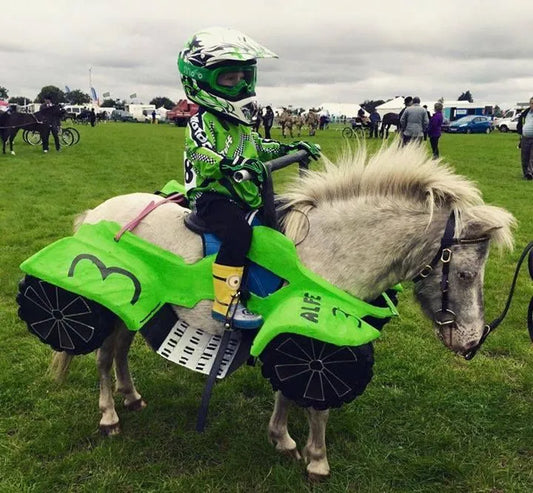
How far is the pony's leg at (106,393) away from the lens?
391 cm

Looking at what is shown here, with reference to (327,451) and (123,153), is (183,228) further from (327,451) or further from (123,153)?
(123,153)

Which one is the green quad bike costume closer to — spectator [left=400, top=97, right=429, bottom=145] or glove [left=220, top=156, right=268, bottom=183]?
glove [left=220, top=156, right=268, bottom=183]

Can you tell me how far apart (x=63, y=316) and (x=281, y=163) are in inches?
66.6

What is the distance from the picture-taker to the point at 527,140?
47.0 ft

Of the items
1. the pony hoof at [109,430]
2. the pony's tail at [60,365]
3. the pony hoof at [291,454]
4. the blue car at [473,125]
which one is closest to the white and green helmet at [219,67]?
the pony's tail at [60,365]

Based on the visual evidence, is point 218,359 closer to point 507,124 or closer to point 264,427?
point 264,427

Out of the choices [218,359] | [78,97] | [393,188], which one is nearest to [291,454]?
[218,359]

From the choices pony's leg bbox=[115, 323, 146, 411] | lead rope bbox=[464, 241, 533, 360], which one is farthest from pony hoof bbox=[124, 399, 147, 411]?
Result: lead rope bbox=[464, 241, 533, 360]

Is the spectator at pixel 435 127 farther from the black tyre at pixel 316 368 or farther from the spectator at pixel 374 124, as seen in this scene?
the black tyre at pixel 316 368

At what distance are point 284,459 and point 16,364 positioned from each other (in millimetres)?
2786

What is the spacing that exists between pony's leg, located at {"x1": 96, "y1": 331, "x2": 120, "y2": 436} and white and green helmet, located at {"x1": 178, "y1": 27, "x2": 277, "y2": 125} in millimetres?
1913

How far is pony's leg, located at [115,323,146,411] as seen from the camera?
415cm

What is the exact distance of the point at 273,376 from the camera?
3008 mm

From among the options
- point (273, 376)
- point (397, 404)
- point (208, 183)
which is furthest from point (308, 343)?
point (397, 404)
